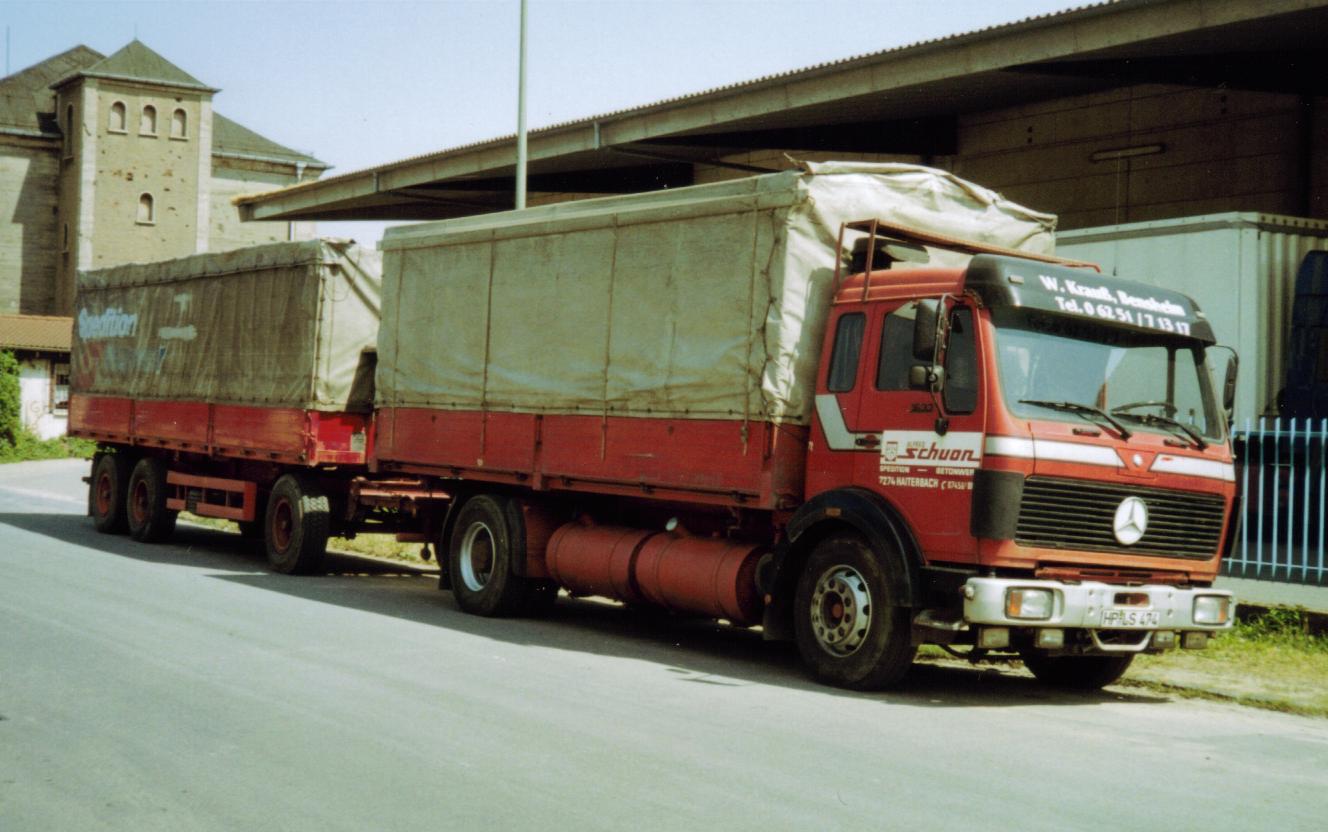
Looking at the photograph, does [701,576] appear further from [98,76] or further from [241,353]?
[98,76]

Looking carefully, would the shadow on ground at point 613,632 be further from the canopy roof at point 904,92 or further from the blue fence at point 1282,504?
the canopy roof at point 904,92

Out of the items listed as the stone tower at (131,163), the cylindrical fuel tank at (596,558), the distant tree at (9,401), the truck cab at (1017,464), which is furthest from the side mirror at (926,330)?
the stone tower at (131,163)

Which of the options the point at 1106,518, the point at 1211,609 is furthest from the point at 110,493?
the point at 1211,609

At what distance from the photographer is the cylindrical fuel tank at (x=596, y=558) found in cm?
1195

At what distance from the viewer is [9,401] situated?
48.4 m

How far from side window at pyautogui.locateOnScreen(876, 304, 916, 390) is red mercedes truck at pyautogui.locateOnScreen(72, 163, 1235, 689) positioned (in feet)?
0.05

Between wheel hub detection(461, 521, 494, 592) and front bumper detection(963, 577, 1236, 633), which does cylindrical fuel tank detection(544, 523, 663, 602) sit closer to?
wheel hub detection(461, 521, 494, 592)

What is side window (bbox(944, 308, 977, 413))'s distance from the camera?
923 cm

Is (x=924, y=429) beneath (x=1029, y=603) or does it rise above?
above

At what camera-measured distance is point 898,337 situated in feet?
32.1

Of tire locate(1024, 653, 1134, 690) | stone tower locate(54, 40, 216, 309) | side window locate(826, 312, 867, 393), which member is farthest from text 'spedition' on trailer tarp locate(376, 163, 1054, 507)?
stone tower locate(54, 40, 216, 309)

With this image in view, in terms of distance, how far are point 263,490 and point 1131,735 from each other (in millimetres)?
12201

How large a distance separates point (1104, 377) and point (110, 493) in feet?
50.6

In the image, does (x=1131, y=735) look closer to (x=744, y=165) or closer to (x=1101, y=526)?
(x=1101, y=526)
